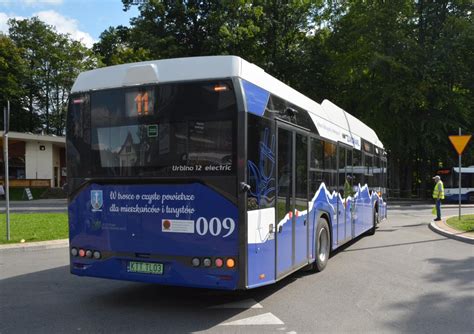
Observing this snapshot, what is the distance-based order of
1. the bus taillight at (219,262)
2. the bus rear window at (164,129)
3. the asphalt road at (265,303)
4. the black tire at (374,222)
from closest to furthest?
the asphalt road at (265,303) → the bus taillight at (219,262) → the bus rear window at (164,129) → the black tire at (374,222)

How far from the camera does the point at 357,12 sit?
38.1 metres

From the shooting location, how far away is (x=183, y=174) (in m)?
5.94

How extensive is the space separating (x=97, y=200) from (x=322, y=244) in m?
4.41

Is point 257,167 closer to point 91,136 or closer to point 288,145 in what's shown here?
point 288,145

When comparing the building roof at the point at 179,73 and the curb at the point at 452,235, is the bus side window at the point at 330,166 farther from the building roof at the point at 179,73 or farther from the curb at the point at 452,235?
the curb at the point at 452,235

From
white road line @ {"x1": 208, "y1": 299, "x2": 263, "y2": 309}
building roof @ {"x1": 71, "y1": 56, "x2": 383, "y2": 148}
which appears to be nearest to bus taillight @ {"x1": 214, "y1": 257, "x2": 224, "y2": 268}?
white road line @ {"x1": 208, "y1": 299, "x2": 263, "y2": 309}

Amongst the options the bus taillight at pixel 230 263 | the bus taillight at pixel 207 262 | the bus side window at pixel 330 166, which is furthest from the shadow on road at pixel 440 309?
the bus side window at pixel 330 166

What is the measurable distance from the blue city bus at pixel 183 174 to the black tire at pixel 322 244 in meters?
1.41

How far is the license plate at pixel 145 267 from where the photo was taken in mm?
5996

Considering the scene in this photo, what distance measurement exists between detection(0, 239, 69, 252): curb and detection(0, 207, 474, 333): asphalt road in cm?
150

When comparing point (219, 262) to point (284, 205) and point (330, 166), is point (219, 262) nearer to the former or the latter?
point (284, 205)

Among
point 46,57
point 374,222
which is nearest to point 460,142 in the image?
point 374,222

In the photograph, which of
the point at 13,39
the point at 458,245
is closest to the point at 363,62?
the point at 458,245

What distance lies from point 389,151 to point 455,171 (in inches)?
205
